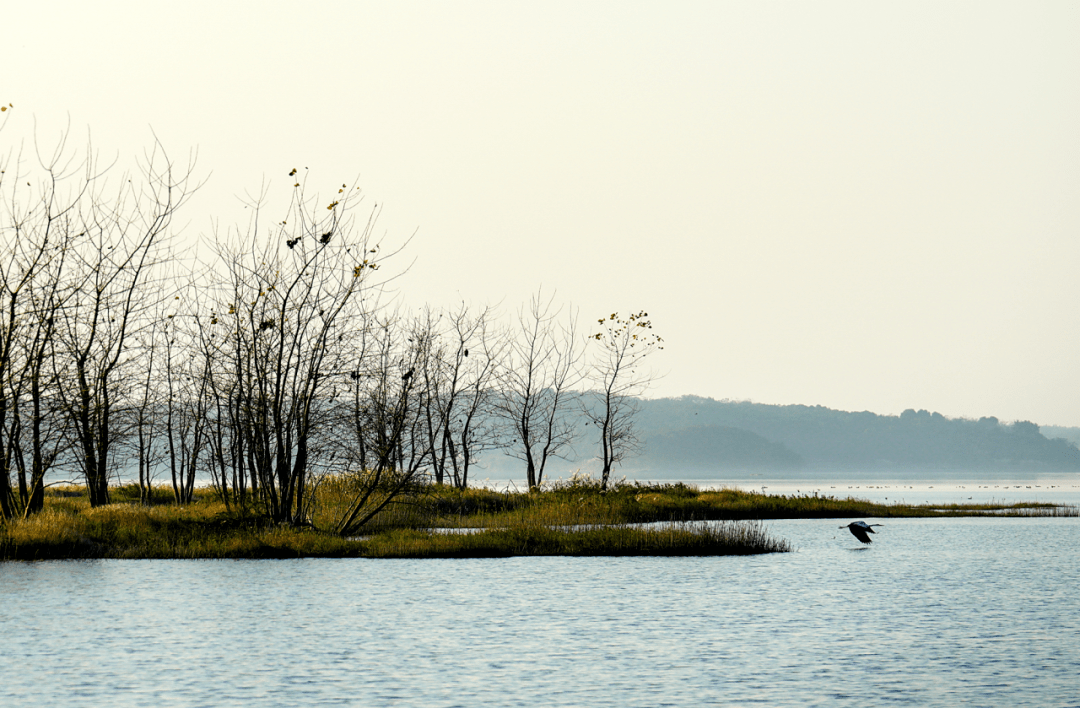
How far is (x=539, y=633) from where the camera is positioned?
17.0 metres

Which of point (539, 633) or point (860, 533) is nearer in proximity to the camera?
point (539, 633)

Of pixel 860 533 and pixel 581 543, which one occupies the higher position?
pixel 581 543

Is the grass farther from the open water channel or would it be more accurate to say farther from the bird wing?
the bird wing

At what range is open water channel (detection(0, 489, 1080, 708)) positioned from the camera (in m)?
13.1

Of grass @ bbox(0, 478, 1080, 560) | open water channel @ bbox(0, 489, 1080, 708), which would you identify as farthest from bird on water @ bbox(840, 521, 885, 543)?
open water channel @ bbox(0, 489, 1080, 708)

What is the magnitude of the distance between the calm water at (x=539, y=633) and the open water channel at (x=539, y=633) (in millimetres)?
56

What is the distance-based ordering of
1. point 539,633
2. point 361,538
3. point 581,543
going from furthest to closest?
1. point 361,538
2. point 581,543
3. point 539,633

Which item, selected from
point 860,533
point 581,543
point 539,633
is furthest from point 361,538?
point 539,633

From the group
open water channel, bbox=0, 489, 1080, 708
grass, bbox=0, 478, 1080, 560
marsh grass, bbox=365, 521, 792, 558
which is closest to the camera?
open water channel, bbox=0, 489, 1080, 708

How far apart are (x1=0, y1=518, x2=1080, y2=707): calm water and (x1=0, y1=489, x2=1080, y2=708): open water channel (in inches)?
2.2

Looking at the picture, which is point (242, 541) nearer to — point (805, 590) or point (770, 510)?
point (805, 590)

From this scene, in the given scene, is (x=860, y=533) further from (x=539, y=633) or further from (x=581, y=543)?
(x=539, y=633)

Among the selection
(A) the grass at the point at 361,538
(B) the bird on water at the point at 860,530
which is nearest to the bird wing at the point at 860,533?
(B) the bird on water at the point at 860,530

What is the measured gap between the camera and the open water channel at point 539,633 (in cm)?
1313
